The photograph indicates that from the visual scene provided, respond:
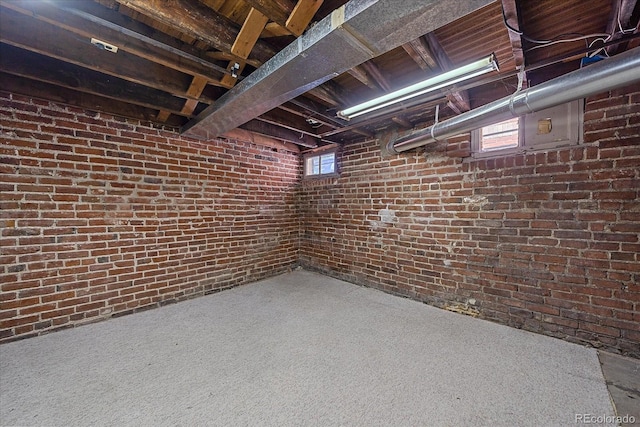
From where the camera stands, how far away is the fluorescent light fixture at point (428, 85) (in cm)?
184

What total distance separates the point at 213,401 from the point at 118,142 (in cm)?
282

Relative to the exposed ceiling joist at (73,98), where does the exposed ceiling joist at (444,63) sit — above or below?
above

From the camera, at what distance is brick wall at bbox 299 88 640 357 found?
1.99 metres

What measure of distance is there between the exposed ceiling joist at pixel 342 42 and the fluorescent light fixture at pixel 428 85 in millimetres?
788

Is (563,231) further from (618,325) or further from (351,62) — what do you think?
(351,62)

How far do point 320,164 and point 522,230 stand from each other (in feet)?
10.1

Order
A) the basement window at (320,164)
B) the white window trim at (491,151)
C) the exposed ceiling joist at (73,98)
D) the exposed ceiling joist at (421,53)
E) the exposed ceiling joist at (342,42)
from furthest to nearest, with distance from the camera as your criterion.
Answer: the basement window at (320,164) < the white window trim at (491,151) < the exposed ceiling joist at (73,98) < the exposed ceiling joist at (421,53) < the exposed ceiling joist at (342,42)

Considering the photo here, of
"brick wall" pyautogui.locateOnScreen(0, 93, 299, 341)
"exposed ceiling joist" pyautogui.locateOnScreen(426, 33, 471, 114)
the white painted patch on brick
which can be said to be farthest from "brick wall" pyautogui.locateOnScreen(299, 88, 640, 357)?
"brick wall" pyautogui.locateOnScreen(0, 93, 299, 341)

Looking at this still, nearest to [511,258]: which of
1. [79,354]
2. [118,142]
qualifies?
[79,354]

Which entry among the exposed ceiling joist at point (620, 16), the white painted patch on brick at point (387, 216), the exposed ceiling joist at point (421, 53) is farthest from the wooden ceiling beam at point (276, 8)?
the white painted patch on brick at point (387, 216)

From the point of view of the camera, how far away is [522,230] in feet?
7.97

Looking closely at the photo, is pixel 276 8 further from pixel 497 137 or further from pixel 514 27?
pixel 497 137

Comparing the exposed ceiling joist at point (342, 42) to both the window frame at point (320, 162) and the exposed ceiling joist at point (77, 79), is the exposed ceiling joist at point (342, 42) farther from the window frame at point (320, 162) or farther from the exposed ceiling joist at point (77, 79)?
the window frame at point (320, 162)

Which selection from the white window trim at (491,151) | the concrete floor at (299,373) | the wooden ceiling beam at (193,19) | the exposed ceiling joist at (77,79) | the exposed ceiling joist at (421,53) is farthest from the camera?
the white window trim at (491,151)
